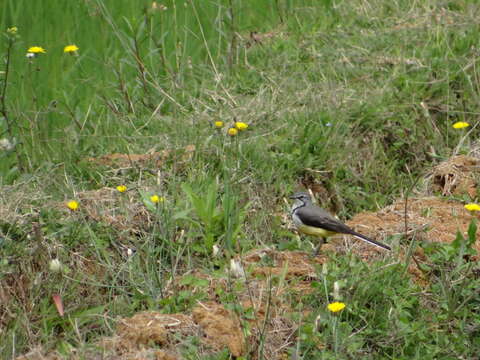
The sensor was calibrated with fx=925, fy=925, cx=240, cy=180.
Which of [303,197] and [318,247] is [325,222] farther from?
[303,197]

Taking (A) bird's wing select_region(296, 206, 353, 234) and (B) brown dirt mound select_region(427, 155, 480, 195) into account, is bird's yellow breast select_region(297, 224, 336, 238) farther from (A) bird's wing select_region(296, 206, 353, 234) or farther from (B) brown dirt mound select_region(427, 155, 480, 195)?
(B) brown dirt mound select_region(427, 155, 480, 195)

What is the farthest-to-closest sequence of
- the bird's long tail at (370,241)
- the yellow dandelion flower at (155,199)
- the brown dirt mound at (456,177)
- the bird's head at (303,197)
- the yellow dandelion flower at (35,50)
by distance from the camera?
the yellow dandelion flower at (35,50), the brown dirt mound at (456,177), the bird's head at (303,197), the bird's long tail at (370,241), the yellow dandelion flower at (155,199)

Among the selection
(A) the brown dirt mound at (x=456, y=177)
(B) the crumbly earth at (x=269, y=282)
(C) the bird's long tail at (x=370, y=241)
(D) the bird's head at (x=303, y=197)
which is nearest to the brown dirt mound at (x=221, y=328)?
(B) the crumbly earth at (x=269, y=282)

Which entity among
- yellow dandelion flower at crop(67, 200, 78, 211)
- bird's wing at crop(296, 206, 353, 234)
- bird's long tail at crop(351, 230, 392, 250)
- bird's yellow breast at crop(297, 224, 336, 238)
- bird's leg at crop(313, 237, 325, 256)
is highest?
yellow dandelion flower at crop(67, 200, 78, 211)

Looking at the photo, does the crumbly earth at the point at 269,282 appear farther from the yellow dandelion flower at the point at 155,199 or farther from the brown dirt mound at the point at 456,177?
the yellow dandelion flower at the point at 155,199

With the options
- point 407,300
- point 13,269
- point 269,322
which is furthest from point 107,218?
point 407,300

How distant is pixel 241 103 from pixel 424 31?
2058mm

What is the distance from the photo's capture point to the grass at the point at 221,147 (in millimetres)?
4438

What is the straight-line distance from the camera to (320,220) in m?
5.05

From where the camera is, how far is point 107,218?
203 inches

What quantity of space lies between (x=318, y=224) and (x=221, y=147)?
116 cm

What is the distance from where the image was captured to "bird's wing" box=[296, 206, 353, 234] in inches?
197

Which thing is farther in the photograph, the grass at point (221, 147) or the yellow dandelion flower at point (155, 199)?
the yellow dandelion flower at point (155, 199)

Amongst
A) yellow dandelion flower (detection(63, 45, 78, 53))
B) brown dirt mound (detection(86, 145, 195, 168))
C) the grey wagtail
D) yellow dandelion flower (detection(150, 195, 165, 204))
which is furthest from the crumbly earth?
yellow dandelion flower (detection(63, 45, 78, 53))
